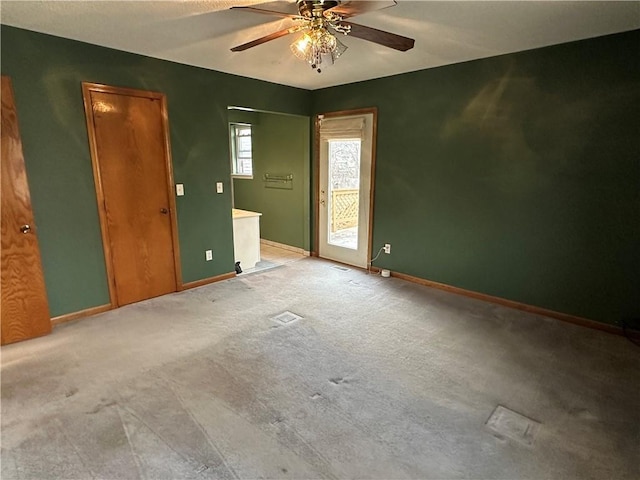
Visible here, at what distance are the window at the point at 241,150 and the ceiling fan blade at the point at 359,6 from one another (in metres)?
4.71

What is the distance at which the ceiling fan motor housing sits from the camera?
6.08 feet

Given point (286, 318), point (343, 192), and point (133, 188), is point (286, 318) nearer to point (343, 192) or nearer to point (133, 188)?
point (133, 188)

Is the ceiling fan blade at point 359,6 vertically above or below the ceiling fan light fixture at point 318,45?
above

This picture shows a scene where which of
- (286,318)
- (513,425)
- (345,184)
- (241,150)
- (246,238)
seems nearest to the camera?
(513,425)

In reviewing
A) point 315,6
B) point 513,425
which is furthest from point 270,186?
point 513,425

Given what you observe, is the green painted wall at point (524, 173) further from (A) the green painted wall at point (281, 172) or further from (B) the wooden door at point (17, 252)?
(B) the wooden door at point (17, 252)

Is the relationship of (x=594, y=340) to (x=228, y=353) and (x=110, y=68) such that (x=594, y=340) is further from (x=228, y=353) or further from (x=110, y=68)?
(x=110, y=68)

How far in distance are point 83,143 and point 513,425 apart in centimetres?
386

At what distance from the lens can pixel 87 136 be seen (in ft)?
10.1

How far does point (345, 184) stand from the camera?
5.12 metres

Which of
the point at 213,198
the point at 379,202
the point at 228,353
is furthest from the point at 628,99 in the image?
the point at 213,198

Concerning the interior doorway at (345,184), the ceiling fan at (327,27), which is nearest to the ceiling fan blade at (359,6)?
the ceiling fan at (327,27)

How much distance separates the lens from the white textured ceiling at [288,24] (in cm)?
224

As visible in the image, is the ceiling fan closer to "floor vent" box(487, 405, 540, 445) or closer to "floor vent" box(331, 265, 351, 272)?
"floor vent" box(487, 405, 540, 445)
